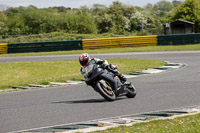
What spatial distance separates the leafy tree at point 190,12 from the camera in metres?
58.5

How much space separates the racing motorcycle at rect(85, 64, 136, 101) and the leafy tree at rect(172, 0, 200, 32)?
49.9 m

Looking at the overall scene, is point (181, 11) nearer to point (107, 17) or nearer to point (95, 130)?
point (107, 17)

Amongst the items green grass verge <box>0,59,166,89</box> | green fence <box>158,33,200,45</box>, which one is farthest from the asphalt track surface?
green fence <box>158,33,200,45</box>

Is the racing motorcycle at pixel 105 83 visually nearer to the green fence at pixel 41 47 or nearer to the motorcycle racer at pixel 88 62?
the motorcycle racer at pixel 88 62

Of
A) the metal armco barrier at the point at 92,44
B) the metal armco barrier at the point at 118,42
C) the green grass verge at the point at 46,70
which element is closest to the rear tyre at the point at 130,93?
the green grass verge at the point at 46,70

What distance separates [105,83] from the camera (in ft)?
31.6

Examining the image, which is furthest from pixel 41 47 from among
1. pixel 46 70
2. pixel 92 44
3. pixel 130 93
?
pixel 130 93

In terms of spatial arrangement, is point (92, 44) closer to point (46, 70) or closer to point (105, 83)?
point (46, 70)

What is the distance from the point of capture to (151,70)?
17547 mm

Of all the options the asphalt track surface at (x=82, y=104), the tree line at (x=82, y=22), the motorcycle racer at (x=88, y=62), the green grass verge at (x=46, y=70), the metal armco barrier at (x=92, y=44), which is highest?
the tree line at (x=82, y=22)

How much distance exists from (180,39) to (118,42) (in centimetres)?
607

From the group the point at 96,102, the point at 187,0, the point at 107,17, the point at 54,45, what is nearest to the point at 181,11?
the point at 187,0

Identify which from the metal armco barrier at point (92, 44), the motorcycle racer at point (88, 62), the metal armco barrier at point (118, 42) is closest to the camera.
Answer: the motorcycle racer at point (88, 62)

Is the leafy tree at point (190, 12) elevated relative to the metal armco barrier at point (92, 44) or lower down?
elevated
